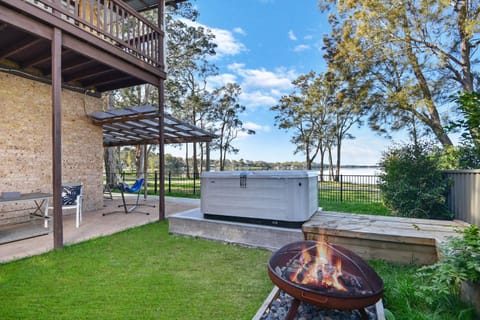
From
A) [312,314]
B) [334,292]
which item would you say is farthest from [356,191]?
[334,292]

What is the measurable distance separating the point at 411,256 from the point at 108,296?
10.5 ft

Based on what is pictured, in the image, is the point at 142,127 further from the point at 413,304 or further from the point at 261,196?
the point at 413,304

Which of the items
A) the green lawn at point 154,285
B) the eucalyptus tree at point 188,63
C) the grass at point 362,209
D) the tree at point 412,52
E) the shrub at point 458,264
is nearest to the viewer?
the shrub at point 458,264

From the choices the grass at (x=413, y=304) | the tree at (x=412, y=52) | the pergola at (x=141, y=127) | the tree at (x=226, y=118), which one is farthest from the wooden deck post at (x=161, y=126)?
the tree at (x=226, y=118)

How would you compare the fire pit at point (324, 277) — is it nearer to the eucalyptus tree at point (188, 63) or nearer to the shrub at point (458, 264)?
the shrub at point (458, 264)

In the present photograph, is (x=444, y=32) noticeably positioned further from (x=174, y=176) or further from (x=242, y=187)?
(x=174, y=176)

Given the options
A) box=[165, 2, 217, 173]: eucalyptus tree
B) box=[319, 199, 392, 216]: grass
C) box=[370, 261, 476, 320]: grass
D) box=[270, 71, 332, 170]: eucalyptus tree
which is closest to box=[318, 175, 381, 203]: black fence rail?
box=[319, 199, 392, 216]: grass

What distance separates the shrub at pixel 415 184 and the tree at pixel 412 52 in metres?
5.15

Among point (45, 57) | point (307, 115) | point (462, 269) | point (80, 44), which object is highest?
point (307, 115)

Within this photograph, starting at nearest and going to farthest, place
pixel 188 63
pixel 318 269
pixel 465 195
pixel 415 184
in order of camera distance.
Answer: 1. pixel 318 269
2. pixel 465 195
3. pixel 415 184
4. pixel 188 63

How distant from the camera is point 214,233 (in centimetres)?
400

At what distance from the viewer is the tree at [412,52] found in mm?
8977

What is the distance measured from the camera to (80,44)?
13.2ft

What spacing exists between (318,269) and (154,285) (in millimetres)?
1671
